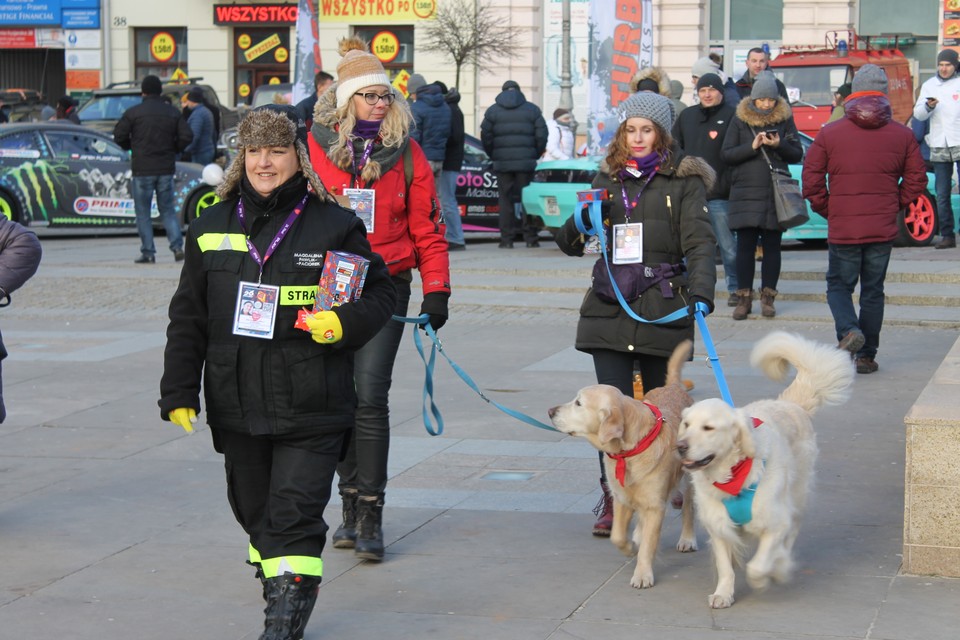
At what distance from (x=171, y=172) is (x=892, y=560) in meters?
12.3

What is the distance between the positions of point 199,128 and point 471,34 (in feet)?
41.0

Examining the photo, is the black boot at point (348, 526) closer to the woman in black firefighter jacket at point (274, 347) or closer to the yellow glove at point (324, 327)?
the woman in black firefighter jacket at point (274, 347)

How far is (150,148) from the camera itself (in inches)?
643

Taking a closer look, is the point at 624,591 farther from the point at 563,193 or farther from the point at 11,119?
the point at 11,119

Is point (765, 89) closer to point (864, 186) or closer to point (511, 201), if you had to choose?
point (864, 186)

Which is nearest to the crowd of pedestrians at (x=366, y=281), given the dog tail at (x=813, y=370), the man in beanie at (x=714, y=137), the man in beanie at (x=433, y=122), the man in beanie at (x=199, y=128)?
the dog tail at (x=813, y=370)

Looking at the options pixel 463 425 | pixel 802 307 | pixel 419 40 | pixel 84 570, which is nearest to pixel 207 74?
pixel 419 40

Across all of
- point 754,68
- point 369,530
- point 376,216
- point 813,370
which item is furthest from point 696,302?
point 754,68

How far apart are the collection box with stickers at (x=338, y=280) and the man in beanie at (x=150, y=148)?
12.0 metres

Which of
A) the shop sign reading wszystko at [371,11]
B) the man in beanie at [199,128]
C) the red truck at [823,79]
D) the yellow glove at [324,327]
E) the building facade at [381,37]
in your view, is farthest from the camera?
the shop sign reading wszystko at [371,11]

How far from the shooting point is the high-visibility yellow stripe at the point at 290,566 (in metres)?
4.70

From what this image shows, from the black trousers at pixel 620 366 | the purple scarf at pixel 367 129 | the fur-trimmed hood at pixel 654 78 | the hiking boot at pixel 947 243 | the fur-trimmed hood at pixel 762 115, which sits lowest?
the black trousers at pixel 620 366

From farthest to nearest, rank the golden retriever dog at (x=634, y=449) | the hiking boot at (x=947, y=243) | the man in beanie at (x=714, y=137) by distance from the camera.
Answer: the hiking boot at (x=947, y=243) < the man in beanie at (x=714, y=137) < the golden retriever dog at (x=634, y=449)

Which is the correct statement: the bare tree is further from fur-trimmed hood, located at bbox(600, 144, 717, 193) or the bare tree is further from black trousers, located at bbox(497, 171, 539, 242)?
fur-trimmed hood, located at bbox(600, 144, 717, 193)
